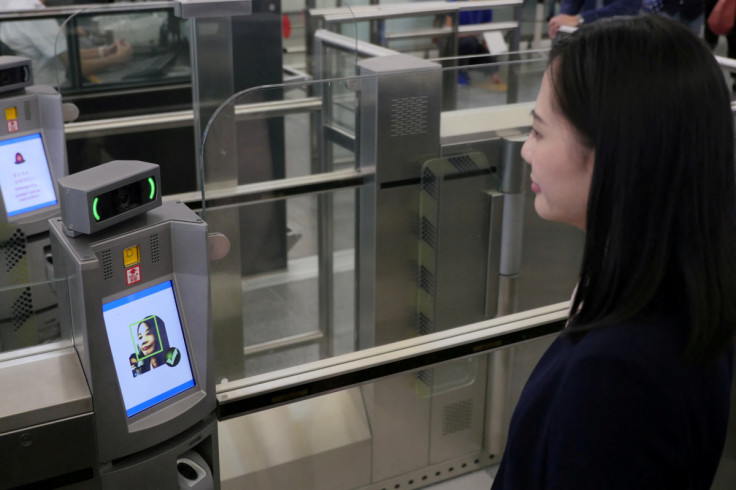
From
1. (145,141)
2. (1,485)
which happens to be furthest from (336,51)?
(1,485)

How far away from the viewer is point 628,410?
84cm

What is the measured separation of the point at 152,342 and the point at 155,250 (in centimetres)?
17

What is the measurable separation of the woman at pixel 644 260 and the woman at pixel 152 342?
36.0 inches

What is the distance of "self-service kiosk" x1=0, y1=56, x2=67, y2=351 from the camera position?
117 inches

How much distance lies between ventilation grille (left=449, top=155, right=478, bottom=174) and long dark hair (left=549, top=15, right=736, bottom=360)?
1449 millimetres

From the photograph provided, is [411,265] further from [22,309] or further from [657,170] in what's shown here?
[657,170]

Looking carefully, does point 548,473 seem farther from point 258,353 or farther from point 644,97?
point 258,353

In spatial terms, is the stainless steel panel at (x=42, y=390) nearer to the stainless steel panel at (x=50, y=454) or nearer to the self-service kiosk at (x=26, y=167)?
the stainless steel panel at (x=50, y=454)

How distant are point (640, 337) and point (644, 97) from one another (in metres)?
0.23

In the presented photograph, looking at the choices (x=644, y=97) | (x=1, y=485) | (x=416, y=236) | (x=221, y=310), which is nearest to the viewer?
(x=644, y=97)

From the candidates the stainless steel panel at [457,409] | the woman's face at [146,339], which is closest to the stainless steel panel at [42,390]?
the woman's face at [146,339]

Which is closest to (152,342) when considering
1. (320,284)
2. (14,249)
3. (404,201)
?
(404,201)

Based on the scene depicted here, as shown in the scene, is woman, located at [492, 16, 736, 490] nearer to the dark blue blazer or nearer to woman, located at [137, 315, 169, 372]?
the dark blue blazer

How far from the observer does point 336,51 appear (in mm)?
3605
